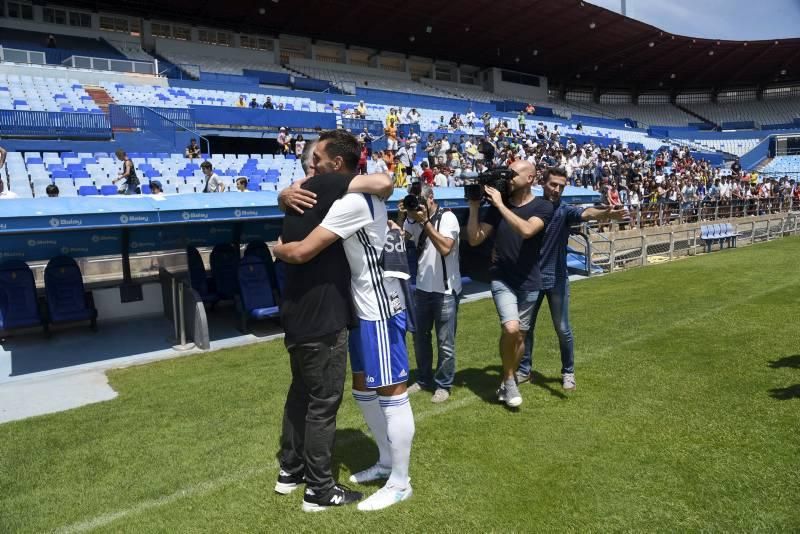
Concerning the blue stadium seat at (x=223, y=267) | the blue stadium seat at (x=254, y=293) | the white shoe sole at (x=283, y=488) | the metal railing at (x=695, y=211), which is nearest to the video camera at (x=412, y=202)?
the white shoe sole at (x=283, y=488)

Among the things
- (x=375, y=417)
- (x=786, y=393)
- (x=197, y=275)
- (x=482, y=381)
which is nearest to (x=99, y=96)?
(x=197, y=275)

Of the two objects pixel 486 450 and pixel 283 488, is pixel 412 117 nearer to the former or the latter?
pixel 486 450

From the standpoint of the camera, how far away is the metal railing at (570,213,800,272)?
1479 centimetres

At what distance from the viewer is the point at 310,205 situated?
3.21m

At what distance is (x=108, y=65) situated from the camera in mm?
25344

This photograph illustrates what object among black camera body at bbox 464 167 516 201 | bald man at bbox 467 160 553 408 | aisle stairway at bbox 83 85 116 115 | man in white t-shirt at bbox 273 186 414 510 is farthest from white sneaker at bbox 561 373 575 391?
aisle stairway at bbox 83 85 116 115

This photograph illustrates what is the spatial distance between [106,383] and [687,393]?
6.16 meters

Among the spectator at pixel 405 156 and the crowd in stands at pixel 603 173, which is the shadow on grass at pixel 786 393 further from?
the spectator at pixel 405 156

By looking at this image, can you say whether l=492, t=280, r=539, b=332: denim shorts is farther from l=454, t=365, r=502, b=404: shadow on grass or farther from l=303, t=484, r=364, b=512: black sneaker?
l=303, t=484, r=364, b=512: black sneaker

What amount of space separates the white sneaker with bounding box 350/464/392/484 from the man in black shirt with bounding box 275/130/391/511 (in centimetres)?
34

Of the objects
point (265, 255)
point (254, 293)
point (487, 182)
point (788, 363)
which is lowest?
point (788, 363)

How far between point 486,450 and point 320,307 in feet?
6.01

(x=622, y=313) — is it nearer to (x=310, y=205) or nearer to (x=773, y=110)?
(x=310, y=205)

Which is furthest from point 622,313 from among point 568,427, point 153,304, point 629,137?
point 629,137
